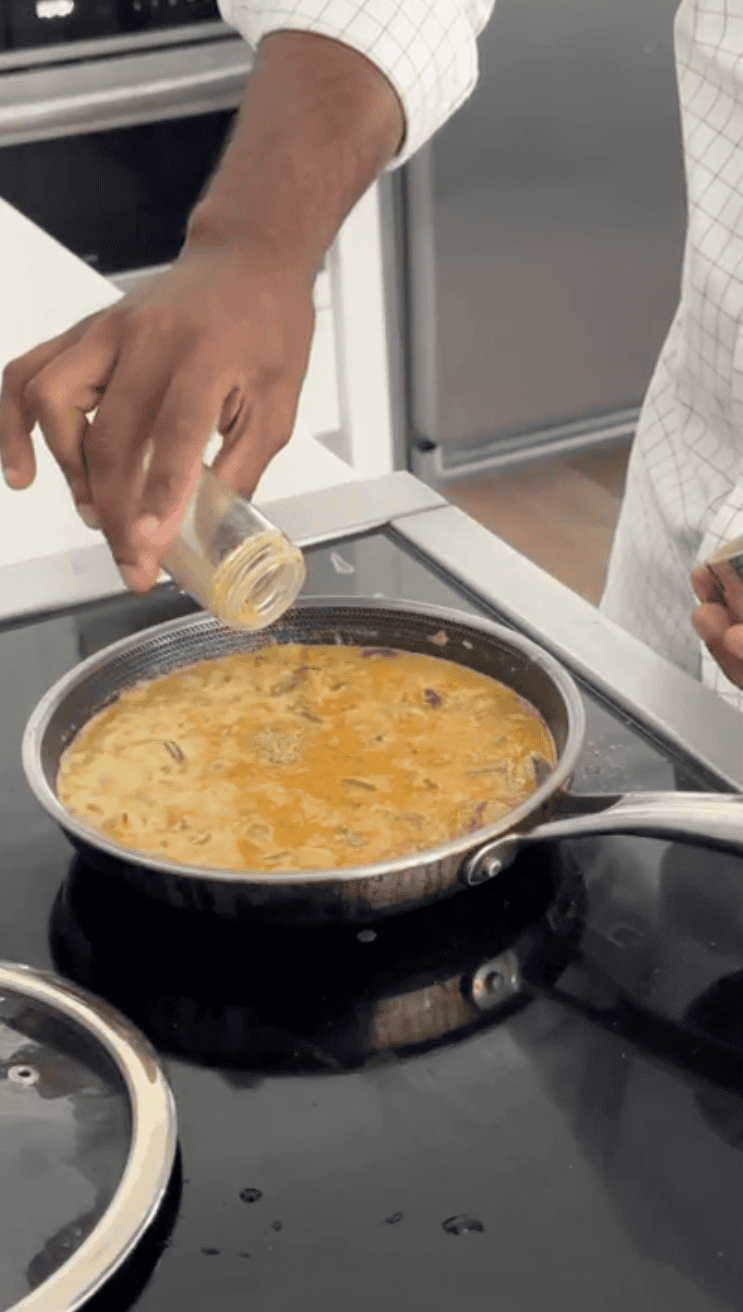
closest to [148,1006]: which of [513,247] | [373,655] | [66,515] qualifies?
[373,655]

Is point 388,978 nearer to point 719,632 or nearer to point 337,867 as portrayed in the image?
point 337,867

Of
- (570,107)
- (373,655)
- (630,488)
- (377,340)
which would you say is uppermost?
(373,655)

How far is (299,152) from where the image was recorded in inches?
44.1

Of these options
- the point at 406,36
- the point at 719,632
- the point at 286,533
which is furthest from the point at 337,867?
the point at 406,36

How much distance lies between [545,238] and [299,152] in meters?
2.25

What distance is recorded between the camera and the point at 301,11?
3.90ft

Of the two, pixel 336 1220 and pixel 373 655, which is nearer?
pixel 336 1220

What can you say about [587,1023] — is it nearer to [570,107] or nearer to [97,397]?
[97,397]

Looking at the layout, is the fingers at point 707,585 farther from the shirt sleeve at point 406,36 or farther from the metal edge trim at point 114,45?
the metal edge trim at point 114,45

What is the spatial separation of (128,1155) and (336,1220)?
0.09m

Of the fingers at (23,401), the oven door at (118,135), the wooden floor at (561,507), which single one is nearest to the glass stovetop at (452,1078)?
the fingers at (23,401)

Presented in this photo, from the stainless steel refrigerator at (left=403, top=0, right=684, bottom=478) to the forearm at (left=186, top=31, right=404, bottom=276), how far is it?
191cm

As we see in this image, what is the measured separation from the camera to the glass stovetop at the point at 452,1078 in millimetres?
615

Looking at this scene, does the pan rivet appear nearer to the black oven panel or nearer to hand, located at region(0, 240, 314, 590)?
hand, located at region(0, 240, 314, 590)
